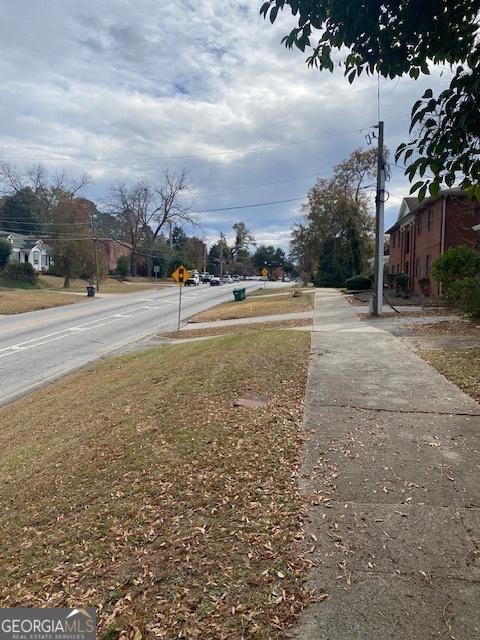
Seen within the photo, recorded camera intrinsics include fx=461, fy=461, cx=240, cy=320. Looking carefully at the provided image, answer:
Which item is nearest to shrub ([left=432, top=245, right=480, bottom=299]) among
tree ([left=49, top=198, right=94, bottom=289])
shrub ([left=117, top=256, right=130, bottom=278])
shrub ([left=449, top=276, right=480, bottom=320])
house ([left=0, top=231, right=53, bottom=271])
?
shrub ([left=449, top=276, right=480, bottom=320])

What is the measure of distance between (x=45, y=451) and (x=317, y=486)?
3.94 metres

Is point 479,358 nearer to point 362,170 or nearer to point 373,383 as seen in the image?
point 373,383

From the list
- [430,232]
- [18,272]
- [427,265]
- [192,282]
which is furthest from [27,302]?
[192,282]

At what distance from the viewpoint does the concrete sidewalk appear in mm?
2553

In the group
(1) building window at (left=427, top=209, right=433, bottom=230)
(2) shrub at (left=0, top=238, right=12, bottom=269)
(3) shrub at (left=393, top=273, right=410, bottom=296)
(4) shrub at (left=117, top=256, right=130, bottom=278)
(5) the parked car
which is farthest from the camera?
A: (4) shrub at (left=117, top=256, right=130, bottom=278)

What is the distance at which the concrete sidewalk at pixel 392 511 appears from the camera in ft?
8.38

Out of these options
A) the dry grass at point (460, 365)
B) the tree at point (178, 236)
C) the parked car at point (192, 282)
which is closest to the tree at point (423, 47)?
the dry grass at point (460, 365)

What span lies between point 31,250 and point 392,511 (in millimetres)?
68020

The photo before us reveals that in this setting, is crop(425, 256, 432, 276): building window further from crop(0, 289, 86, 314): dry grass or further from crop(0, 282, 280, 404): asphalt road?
crop(0, 289, 86, 314): dry grass

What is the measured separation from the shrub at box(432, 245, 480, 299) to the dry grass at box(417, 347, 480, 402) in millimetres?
7501

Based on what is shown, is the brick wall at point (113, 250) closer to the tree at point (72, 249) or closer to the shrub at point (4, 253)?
the tree at point (72, 249)

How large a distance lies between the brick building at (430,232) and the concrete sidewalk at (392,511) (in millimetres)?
13425

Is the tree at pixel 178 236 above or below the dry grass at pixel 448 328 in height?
above

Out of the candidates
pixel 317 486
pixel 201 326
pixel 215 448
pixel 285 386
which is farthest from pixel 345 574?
pixel 201 326
